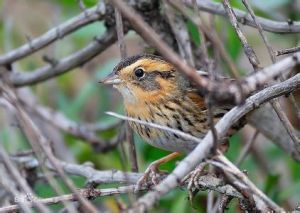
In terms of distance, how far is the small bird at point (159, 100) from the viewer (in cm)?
384

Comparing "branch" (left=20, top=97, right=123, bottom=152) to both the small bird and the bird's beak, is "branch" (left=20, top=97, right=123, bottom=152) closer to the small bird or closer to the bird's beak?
the small bird

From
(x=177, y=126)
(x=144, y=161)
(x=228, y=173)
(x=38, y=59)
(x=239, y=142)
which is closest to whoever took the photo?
(x=228, y=173)

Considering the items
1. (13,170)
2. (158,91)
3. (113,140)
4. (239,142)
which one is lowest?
(239,142)

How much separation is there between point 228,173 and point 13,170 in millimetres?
685

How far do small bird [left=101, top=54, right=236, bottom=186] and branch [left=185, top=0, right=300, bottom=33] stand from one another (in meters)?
0.38

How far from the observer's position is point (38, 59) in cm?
632

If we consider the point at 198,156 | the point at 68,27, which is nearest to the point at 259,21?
Answer: the point at 68,27

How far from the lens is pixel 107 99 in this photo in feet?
18.2

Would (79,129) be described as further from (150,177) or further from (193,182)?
(193,182)

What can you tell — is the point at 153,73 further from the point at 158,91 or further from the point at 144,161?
the point at 144,161

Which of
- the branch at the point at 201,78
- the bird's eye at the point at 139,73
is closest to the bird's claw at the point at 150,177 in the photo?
the bird's eye at the point at 139,73

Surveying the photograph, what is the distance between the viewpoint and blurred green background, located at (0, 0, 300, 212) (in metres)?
4.46

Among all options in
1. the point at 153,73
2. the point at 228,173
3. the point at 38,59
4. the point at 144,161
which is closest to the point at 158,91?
the point at 153,73

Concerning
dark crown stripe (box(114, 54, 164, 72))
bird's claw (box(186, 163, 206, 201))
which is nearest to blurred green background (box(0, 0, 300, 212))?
bird's claw (box(186, 163, 206, 201))
